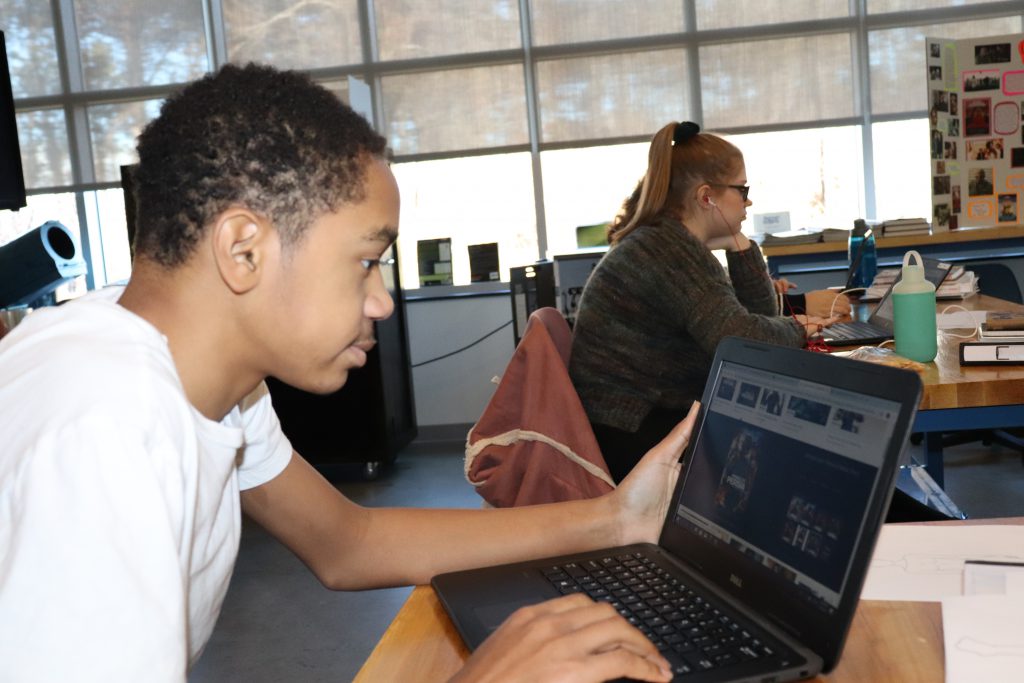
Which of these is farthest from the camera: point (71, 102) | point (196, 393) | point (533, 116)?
point (71, 102)

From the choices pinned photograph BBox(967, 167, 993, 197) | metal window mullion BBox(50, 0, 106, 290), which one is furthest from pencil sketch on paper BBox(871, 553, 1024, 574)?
metal window mullion BBox(50, 0, 106, 290)

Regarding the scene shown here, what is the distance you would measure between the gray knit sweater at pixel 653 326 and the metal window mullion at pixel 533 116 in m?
3.39

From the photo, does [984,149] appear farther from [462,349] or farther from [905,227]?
[462,349]

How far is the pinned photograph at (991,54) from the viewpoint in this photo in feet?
14.9

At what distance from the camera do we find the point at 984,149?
467 cm

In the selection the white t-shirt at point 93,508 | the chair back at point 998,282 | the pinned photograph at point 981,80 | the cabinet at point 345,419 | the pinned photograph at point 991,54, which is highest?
the pinned photograph at point 991,54

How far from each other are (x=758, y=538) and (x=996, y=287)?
11.4 ft

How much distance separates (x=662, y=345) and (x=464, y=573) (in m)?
1.32

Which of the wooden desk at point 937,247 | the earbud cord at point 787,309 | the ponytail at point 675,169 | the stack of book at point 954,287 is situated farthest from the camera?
the wooden desk at point 937,247

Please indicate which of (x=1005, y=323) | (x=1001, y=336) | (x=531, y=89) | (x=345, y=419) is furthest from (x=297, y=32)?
(x=1001, y=336)

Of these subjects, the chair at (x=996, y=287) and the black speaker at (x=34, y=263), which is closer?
the black speaker at (x=34, y=263)

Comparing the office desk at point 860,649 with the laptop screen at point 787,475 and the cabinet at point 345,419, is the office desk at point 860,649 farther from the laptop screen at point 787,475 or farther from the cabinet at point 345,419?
the cabinet at point 345,419

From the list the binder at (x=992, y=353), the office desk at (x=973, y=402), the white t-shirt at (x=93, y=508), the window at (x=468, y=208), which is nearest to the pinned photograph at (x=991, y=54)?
the window at (x=468, y=208)

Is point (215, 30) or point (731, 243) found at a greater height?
point (215, 30)
